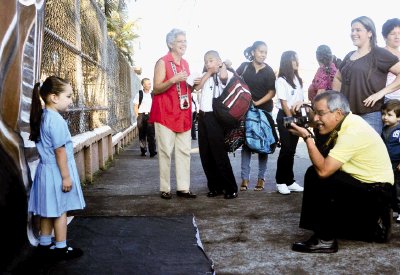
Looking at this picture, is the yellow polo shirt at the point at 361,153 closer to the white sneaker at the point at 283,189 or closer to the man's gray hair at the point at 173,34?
the white sneaker at the point at 283,189

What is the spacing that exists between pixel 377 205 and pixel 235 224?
127cm

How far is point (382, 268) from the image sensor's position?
316 cm

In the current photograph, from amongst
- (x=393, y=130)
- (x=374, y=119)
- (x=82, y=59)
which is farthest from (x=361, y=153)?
(x=82, y=59)

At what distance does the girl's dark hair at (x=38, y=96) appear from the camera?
3.20 m

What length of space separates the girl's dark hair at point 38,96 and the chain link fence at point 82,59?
118cm

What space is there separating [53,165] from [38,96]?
464 millimetres

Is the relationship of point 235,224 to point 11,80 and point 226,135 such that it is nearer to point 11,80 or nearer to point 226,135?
point 226,135

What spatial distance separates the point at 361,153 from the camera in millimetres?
3648

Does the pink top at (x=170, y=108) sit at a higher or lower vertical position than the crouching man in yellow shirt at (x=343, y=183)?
higher

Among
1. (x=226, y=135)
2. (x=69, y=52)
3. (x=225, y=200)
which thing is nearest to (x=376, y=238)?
(x=225, y=200)

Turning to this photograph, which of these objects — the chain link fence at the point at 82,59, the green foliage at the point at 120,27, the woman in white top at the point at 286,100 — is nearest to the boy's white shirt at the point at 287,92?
the woman in white top at the point at 286,100

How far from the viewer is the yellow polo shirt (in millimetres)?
3537

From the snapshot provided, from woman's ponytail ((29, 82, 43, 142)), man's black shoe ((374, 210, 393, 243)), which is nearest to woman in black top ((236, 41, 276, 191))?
man's black shoe ((374, 210, 393, 243))

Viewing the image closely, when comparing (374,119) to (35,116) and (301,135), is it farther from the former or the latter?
(35,116)
